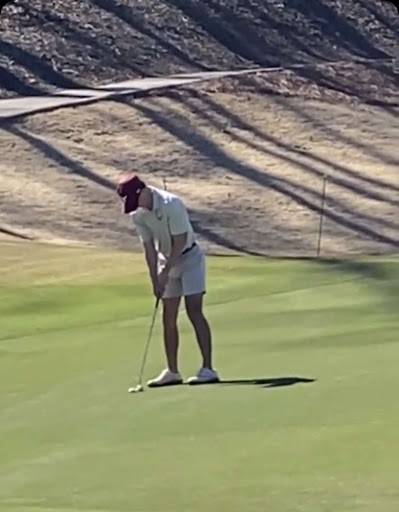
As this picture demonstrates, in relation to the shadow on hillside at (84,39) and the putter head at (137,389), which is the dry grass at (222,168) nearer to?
the shadow on hillside at (84,39)

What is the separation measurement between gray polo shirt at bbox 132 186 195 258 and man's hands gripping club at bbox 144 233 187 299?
1.5 inches

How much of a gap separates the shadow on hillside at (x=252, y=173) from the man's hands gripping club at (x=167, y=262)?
1383 cm

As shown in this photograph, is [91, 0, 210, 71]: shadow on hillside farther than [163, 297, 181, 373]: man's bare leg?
Yes

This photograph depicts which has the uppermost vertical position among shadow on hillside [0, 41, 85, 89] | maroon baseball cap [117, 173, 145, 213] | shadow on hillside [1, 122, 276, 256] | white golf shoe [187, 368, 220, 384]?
maroon baseball cap [117, 173, 145, 213]

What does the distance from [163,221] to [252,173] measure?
1820 centimetres

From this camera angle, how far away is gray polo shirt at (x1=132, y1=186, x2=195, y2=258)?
11.9 meters

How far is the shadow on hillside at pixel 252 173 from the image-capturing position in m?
27.3

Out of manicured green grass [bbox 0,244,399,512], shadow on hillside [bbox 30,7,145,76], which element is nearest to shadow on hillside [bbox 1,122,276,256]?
shadow on hillside [bbox 30,7,145,76]

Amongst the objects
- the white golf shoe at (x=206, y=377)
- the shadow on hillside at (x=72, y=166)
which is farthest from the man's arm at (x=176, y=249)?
the shadow on hillside at (x=72, y=166)

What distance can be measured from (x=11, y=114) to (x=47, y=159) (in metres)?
2.01

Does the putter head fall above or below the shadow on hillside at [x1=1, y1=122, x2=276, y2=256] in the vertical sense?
above

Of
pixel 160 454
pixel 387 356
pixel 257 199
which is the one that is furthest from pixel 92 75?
pixel 160 454

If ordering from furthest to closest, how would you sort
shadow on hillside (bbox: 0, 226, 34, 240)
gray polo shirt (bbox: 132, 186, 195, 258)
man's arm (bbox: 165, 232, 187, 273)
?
shadow on hillside (bbox: 0, 226, 34, 240) → man's arm (bbox: 165, 232, 187, 273) → gray polo shirt (bbox: 132, 186, 195, 258)

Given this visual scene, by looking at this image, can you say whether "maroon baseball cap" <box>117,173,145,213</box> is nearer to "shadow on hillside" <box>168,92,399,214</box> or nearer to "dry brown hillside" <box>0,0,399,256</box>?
"dry brown hillside" <box>0,0,399,256</box>
